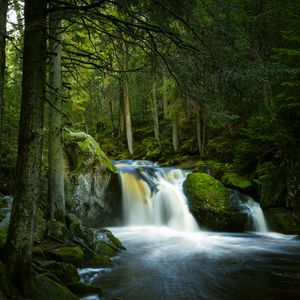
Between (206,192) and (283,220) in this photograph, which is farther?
(206,192)

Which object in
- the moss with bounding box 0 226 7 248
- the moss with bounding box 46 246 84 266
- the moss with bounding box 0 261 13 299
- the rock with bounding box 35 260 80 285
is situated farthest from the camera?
the moss with bounding box 46 246 84 266

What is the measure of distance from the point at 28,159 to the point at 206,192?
33.2ft

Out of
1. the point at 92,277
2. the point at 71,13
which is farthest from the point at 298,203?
the point at 71,13

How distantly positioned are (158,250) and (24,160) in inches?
279

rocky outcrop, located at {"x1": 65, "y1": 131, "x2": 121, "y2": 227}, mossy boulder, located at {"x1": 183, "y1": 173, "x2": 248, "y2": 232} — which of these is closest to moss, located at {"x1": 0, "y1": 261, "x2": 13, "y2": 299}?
rocky outcrop, located at {"x1": 65, "y1": 131, "x2": 121, "y2": 227}

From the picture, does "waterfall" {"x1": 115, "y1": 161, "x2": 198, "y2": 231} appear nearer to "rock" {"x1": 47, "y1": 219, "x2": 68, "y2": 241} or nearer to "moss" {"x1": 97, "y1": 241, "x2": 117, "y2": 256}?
"moss" {"x1": 97, "y1": 241, "x2": 117, "y2": 256}

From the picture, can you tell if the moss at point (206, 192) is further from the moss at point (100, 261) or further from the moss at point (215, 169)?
the moss at point (100, 261)

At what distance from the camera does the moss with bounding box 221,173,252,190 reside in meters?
15.0

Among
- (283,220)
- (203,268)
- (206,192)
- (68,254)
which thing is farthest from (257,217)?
(68,254)

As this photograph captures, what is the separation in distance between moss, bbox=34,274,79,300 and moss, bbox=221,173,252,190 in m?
10.7

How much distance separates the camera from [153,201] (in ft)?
50.7

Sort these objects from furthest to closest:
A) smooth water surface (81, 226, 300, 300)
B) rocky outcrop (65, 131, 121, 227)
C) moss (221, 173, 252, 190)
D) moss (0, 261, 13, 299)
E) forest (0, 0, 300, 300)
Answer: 1. moss (221, 173, 252, 190)
2. rocky outcrop (65, 131, 121, 227)
3. smooth water surface (81, 226, 300, 300)
4. forest (0, 0, 300, 300)
5. moss (0, 261, 13, 299)

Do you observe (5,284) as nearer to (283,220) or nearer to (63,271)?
(63,271)

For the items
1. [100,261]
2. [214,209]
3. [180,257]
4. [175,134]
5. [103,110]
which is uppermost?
[175,134]
